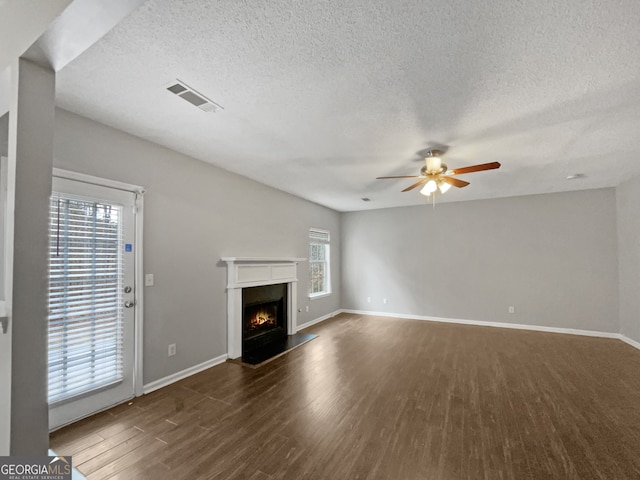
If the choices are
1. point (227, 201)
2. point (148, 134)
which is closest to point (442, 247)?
point (227, 201)

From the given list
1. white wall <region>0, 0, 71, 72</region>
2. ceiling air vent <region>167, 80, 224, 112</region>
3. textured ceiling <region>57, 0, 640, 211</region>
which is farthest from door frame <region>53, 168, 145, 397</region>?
white wall <region>0, 0, 71, 72</region>

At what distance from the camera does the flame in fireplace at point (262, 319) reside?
4.50 metres

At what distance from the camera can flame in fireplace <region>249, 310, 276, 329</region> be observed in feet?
14.8

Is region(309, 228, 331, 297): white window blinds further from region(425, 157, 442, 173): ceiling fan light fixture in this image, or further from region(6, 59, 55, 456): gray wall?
region(6, 59, 55, 456): gray wall

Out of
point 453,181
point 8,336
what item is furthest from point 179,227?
point 453,181

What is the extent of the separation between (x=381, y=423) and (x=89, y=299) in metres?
2.84

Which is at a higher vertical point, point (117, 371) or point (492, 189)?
point (492, 189)

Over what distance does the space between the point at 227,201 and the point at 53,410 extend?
2.76 meters

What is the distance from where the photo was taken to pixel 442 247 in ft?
20.7

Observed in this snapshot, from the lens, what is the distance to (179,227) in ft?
10.9

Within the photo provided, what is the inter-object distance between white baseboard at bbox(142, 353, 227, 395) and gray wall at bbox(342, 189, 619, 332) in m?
4.15

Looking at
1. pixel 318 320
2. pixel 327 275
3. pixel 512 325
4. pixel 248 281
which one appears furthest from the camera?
pixel 327 275

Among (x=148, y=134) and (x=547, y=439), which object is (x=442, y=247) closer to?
(x=547, y=439)

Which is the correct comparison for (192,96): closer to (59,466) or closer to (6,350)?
(6,350)
